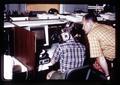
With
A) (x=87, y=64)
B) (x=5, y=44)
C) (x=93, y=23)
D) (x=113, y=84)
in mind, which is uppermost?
(x=93, y=23)

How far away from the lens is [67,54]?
4352 mm

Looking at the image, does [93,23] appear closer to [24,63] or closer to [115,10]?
[115,10]

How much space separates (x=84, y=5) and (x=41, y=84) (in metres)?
1.22

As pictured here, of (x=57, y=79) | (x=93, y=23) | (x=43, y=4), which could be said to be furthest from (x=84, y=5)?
(x=57, y=79)

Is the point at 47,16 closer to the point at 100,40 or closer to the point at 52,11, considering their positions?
the point at 52,11

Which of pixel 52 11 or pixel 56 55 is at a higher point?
pixel 52 11

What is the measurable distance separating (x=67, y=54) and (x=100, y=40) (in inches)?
19.4

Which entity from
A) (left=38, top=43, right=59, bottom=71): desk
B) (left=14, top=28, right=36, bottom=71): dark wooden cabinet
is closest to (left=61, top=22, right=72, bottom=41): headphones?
(left=38, top=43, right=59, bottom=71): desk

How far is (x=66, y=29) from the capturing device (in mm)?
4316

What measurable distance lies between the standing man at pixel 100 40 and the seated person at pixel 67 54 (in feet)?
0.55

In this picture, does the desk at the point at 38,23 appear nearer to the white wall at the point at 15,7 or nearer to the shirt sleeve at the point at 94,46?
the white wall at the point at 15,7

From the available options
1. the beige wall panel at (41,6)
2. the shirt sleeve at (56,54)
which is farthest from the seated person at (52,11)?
the shirt sleeve at (56,54)

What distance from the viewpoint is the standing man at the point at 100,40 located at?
14.4 feet

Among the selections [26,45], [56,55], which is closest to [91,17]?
[56,55]
